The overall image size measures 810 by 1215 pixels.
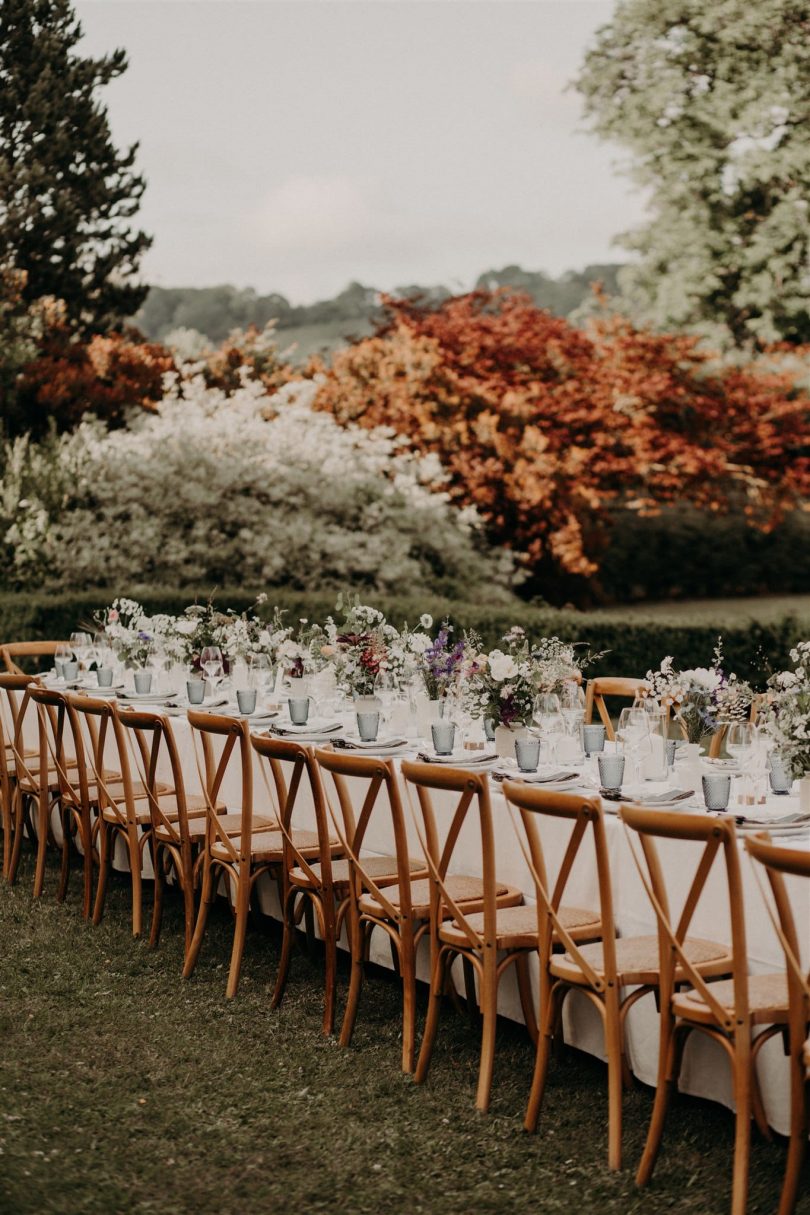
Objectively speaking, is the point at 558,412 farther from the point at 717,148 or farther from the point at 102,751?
the point at 102,751

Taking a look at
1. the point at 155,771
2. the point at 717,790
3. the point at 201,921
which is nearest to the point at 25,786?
the point at 155,771

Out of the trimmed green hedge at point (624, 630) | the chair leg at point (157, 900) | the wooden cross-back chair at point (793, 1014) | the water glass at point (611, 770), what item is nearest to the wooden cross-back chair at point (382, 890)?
the water glass at point (611, 770)

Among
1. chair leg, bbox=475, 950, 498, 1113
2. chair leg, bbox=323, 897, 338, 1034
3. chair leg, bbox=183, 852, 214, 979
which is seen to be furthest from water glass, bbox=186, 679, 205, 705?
chair leg, bbox=475, 950, 498, 1113

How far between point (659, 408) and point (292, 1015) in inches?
604

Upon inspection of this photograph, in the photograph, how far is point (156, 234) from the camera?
2155 cm

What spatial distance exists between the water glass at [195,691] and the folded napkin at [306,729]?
97cm

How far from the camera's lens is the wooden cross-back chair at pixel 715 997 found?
135 inches

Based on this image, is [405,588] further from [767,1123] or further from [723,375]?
[767,1123]

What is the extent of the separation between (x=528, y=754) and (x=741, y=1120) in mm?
1807

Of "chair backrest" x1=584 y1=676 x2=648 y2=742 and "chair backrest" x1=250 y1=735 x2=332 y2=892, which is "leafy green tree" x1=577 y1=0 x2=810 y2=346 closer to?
"chair backrest" x1=584 y1=676 x2=648 y2=742

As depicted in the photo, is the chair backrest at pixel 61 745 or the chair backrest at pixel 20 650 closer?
the chair backrest at pixel 61 745

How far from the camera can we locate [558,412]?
1850cm

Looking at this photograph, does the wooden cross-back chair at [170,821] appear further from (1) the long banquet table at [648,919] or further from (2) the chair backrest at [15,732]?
(1) the long banquet table at [648,919]

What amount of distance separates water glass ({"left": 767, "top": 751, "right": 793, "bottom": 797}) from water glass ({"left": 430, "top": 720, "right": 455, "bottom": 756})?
136 cm
